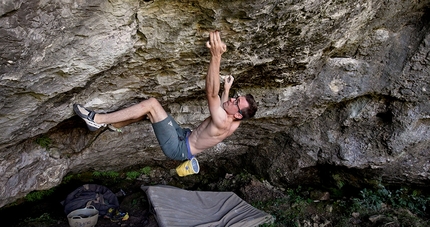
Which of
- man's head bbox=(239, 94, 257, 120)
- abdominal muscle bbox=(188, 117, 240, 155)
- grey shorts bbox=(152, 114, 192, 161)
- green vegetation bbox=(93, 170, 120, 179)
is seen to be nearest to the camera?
man's head bbox=(239, 94, 257, 120)

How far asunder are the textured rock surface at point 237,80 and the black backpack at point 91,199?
58 cm

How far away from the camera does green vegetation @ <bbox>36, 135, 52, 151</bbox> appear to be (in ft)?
19.2

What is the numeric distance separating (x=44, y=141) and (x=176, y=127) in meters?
2.41

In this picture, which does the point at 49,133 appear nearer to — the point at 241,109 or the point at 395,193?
the point at 241,109

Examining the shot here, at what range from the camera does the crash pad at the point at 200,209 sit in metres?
6.81

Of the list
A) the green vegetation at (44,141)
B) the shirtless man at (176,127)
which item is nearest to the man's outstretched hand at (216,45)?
the shirtless man at (176,127)

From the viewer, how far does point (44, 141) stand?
595 centimetres

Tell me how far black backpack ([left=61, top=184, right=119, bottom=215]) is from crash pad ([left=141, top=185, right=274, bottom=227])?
1165 millimetres

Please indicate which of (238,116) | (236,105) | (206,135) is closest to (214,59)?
(236,105)

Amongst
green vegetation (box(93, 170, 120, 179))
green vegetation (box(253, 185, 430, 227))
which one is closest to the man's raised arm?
green vegetation (box(253, 185, 430, 227))

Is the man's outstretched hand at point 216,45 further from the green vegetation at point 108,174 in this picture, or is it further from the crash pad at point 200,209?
the green vegetation at point 108,174

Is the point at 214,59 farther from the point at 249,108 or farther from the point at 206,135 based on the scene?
the point at 206,135

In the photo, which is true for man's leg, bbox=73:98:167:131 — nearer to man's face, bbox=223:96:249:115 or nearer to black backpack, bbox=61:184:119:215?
man's face, bbox=223:96:249:115

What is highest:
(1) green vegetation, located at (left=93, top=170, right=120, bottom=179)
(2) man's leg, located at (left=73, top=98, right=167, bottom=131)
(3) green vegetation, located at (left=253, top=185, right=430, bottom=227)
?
(2) man's leg, located at (left=73, top=98, right=167, bottom=131)
